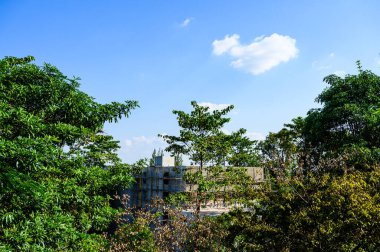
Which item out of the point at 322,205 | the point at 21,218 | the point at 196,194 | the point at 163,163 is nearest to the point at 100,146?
the point at 163,163

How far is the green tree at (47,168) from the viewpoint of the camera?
659cm

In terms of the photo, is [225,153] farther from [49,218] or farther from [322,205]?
[49,218]

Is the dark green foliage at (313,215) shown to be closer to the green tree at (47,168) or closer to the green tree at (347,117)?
the green tree at (347,117)

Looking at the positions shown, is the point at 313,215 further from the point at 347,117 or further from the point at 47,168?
the point at 347,117

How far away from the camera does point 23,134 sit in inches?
328

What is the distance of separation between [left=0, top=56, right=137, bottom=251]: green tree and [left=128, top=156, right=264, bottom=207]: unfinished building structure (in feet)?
16.2

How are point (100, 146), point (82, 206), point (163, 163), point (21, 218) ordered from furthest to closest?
point (163, 163) < point (100, 146) < point (82, 206) < point (21, 218)

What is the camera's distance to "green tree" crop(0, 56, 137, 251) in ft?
21.6

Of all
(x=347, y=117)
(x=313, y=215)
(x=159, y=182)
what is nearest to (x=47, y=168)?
(x=313, y=215)

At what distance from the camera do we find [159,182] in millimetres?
20062

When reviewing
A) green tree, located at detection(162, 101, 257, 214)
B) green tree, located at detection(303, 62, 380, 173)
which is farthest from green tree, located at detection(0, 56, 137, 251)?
green tree, located at detection(303, 62, 380, 173)

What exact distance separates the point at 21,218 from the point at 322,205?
292 inches

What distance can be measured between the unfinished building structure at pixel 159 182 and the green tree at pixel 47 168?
16.2 ft

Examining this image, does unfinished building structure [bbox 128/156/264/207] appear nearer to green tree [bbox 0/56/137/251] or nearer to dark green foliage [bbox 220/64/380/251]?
green tree [bbox 0/56/137/251]
